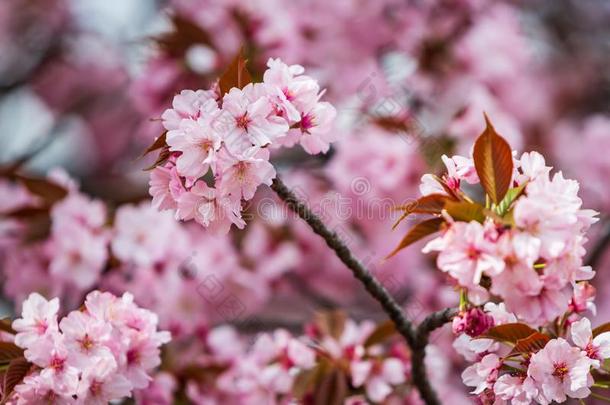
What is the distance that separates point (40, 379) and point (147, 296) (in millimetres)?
1038

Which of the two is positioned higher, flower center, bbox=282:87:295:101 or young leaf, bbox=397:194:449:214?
flower center, bbox=282:87:295:101

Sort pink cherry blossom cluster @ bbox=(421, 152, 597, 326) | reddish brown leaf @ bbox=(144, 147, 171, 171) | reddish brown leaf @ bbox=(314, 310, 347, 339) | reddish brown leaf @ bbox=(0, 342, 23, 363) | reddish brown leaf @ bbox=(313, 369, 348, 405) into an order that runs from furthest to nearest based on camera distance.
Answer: reddish brown leaf @ bbox=(314, 310, 347, 339) < reddish brown leaf @ bbox=(313, 369, 348, 405) < reddish brown leaf @ bbox=(0, 342, 23, 363) < reddish brown leaf @ bbox=(144, 147, 171, 171) < pink cherry blossom cluster @ bbox=(421, 152, 597, 326)

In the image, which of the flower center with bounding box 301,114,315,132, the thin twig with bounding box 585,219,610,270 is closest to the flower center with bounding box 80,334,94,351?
the flower center with bounding box 301,114,315,132

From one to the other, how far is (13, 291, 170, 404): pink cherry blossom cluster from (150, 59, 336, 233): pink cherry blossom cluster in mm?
262

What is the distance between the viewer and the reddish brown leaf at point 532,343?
1.25 metres

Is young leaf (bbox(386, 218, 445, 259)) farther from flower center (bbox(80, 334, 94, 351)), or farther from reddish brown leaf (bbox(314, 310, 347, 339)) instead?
reddish brown leaf (bbox(314, 310, 347, 339))

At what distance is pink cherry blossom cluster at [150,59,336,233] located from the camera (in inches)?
49.6

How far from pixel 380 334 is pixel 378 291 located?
0.40m

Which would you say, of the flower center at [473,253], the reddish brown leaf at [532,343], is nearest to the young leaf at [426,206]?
the flower center at [473,253]

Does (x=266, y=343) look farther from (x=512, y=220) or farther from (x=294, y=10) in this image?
(x=294, y=10)

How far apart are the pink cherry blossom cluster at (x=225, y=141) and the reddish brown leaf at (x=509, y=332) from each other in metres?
0.42

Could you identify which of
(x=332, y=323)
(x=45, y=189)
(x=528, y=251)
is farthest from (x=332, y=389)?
(x=45, y=189)

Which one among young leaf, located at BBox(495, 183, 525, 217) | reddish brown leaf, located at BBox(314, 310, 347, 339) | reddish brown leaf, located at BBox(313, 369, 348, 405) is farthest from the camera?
reddish brown leaf, located at BBox(314, 310, 347, 339)

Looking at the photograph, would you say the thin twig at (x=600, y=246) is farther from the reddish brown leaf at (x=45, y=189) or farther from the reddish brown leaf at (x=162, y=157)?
the reddish brown leaf at (x=45, y=189)
